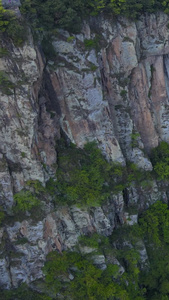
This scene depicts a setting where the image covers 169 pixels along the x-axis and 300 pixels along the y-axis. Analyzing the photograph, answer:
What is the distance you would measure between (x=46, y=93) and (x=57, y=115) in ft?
4.04

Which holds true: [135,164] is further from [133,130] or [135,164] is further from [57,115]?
[57,115]

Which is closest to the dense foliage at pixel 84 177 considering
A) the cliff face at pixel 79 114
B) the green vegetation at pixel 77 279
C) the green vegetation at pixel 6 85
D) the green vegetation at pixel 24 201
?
the cliff face at pixel 79 114

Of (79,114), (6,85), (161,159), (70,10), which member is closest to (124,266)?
(161,159)

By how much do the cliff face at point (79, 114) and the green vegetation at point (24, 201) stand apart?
1.05 feet

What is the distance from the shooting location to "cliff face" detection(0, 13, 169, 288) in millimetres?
14102

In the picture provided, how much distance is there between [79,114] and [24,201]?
529 centimetres

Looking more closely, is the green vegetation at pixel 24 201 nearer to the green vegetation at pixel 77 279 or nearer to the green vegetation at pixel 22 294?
the green vegetation at pixel 77 279

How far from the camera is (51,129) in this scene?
50.4 feet

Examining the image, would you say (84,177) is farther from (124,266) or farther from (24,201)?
(124,266)

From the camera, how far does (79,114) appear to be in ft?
54.0

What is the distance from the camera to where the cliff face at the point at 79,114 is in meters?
14.1

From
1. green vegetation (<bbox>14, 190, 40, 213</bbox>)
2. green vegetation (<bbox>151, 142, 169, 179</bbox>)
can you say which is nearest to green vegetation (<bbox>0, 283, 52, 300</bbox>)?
green vegetation (<bbox>14, 190, 40, 213</bbox>)

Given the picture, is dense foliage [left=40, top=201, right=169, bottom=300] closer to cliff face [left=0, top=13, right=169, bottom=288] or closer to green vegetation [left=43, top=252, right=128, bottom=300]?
green vegetation [left=43, top=252, right=128, bottom=300]

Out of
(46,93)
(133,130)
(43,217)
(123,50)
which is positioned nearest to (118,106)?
(133,130)
